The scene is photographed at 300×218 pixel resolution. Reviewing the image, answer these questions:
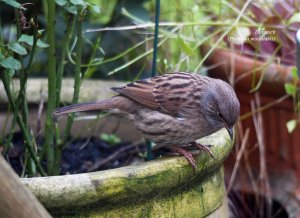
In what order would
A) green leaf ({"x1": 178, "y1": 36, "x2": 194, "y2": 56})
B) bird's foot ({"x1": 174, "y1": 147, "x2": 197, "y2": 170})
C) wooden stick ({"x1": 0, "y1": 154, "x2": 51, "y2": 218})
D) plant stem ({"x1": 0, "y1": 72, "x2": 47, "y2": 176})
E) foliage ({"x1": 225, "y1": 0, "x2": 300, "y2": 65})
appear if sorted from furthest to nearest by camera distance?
foliage ({"x1": 225, "y1": 0, "x2": 300, "y2": 65}), green leaf ({"x1": 178, "y1": 36, "x2": 194, "y2": 56}), plant stem ({"x1": 0, "y1": 72, "x2": 47, "y2": 176}), bird's foot ({"x1": 174, "y1": 147, "x2": 197, "y2": 170}), wooden stick ({"x1": 0, "y1": 154, "x2": 51, "y2": 218})

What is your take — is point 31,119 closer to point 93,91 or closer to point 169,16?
point 93,91

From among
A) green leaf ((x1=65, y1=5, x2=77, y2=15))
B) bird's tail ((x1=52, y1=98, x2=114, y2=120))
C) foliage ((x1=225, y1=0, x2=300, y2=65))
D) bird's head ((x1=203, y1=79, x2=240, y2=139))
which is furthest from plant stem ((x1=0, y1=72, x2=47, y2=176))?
foliage ((x1=225, y1=0, x2=300, y2=65))

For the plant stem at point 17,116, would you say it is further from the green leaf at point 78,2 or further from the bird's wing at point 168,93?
the bird's wing at point 168,93

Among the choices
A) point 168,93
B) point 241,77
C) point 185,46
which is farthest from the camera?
point 241,77

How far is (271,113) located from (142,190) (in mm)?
1916

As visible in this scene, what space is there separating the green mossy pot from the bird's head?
0.26 meters

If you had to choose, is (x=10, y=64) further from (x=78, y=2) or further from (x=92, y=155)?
(x=92, y=155)

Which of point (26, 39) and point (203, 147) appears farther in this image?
point (203, 147)

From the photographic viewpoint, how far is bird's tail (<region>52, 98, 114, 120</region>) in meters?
2.60

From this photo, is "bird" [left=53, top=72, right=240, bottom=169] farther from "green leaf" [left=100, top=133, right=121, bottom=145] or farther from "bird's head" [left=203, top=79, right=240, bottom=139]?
"green leaf" [left=100, top=133, right=121, bottom=145]

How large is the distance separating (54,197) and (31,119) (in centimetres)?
132

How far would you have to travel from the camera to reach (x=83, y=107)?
271 centimetres

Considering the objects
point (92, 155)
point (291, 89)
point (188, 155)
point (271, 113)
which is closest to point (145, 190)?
point (188, 155)

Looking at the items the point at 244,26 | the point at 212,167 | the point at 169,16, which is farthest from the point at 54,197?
the point at 169,16
